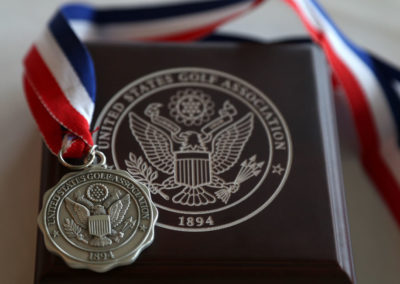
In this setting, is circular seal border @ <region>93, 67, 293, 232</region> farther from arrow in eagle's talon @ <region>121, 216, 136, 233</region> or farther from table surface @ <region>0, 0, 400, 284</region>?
table surface @ <region>0, 0, 400, 284</region>

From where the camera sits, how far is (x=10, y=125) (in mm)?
1518

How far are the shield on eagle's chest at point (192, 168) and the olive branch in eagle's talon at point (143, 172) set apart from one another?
0.13 feet

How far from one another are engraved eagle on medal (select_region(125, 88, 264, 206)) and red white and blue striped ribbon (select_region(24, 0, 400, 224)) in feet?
0.35

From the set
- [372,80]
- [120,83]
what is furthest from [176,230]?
[372,80]

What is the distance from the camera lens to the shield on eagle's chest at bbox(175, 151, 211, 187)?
4.13 feet

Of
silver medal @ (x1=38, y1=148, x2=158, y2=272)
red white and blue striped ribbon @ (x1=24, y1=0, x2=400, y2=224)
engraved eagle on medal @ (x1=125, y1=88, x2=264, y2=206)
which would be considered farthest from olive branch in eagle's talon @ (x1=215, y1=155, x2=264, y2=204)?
red white and blue striped ribbon @ (x1=24, y1=0, x2=400, y2=224)

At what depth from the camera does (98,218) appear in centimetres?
118

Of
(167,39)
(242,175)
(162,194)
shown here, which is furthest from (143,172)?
(167,39)

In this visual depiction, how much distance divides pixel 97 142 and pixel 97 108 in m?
0.08

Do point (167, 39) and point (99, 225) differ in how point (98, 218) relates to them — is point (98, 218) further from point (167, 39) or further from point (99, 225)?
point (167, 39)

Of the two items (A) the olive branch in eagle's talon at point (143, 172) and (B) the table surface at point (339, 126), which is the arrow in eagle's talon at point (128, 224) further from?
(B) the table surface at point (339, 126)

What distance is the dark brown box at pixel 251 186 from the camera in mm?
1159

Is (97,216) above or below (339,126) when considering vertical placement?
below

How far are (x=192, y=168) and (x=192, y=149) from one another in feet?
0.13
